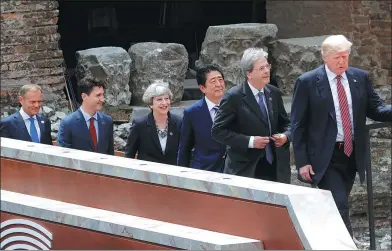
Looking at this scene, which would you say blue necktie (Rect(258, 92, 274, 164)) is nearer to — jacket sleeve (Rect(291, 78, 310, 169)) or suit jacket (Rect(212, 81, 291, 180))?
suit jacket (Rect(212, 81, 291, 180))

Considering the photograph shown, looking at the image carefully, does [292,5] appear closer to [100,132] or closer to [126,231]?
[100,132]

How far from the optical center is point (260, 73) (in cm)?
774

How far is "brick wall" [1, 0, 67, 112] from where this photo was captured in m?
12.5

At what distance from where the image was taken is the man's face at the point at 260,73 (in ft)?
25.3

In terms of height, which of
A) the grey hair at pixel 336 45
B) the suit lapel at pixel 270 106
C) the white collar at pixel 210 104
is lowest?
the white collar at pixel 210 104

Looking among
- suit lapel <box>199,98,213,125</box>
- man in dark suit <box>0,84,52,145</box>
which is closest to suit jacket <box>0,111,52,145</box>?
man in dark suit <box>0,84,52,145</box>

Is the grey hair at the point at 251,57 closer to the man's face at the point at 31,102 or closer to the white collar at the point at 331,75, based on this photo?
the white collar at the point at 331,75

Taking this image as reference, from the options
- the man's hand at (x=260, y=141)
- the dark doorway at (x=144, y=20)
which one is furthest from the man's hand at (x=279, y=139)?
the dark doorway at (x=144, y=20)

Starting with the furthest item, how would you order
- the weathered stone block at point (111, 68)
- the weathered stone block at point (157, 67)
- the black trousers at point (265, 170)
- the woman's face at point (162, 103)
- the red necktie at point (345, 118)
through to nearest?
the weathered stone block at point (157, 67)
the weathered stone block at point (111, 68)
the woman's face at point (162, 103)
the black trousers at point (265, 170)
the red necktie at point (345, 118)

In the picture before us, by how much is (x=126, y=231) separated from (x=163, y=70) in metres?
7.02

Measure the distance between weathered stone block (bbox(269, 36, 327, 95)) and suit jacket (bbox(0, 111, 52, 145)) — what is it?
541cm

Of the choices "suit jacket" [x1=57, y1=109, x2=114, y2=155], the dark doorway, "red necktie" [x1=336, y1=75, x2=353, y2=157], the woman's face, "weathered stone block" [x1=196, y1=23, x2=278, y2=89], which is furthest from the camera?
the dark doorway

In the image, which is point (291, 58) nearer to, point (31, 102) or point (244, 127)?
point (31, 102)

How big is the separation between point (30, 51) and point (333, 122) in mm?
5706
